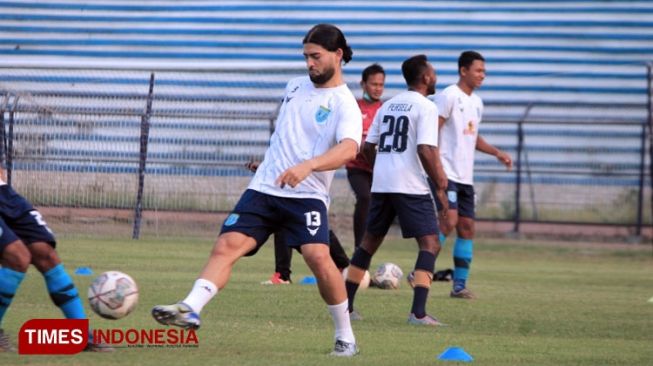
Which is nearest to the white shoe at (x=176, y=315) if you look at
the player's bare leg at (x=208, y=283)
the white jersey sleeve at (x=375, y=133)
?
the player's bare leg at (x=208, y=283)

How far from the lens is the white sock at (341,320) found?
23.8ft

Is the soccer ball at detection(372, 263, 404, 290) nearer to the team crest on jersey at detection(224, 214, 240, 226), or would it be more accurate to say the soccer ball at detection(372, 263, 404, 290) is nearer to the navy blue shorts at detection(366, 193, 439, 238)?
the navy blue shorts at detection(366, 193, 439, 238)

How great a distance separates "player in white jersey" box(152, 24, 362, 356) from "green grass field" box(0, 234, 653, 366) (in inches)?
19.4

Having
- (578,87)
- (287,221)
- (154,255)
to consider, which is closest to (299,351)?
(287,221)

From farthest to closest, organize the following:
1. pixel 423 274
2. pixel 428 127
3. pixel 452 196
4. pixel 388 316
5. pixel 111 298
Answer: pixel 452 196, pixel 388 316, pixel 423 274, pixel 428 127, pixel 111 298

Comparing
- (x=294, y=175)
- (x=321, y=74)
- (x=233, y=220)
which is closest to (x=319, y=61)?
(x=321, y=74)

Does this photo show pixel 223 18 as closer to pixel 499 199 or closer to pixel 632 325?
pixel 499 199

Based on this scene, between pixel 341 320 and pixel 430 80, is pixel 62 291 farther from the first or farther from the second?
pixel 430 80

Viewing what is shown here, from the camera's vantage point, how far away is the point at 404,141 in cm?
966

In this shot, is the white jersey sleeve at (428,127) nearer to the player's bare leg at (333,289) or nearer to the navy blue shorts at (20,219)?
the player's bare leg at (333,289)

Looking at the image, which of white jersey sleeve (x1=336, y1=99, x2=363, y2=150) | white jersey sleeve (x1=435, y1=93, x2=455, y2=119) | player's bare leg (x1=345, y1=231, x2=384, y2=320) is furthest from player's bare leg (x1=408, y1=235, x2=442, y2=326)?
white jersey sleeve (x1=336, y1=99, x2=363, y2=150)

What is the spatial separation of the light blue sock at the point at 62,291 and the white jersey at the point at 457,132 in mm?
5264

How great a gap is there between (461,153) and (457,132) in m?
0.21

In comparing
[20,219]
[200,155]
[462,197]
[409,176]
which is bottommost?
[200,155]
